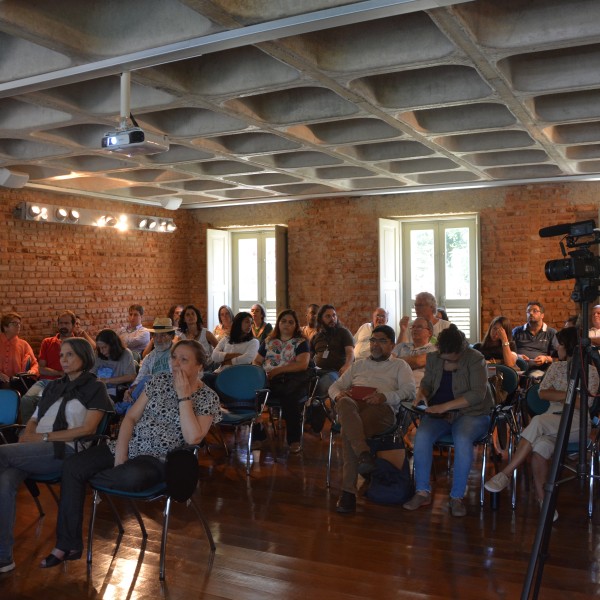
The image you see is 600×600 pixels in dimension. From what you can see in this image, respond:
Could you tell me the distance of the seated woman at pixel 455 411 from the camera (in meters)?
4.79

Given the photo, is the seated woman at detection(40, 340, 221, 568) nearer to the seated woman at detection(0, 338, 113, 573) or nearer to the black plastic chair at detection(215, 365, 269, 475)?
the seated woman at detection(0, 338, 113, 573)

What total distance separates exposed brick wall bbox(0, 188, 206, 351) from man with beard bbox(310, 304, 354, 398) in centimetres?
426

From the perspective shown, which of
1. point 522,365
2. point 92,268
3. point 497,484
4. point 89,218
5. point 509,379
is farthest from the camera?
point 92,268

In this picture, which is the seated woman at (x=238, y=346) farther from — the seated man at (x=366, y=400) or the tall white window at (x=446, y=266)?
the tall white window at (x=446, y=266)

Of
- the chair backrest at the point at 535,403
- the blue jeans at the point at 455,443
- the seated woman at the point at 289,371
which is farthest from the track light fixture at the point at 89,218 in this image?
the chair backrest at the point at 535,403

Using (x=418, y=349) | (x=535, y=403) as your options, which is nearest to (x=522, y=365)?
(x=418, y=349)

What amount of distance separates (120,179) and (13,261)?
1.78m

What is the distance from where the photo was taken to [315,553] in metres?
4.02

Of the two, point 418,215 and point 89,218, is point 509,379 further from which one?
point 89,218

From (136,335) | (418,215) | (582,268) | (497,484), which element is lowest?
(497,484)

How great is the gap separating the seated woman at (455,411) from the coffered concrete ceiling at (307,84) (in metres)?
1.99

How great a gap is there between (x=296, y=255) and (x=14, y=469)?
803 cm

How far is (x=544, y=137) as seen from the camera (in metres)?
6.93

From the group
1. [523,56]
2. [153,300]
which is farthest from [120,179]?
[523,56]
